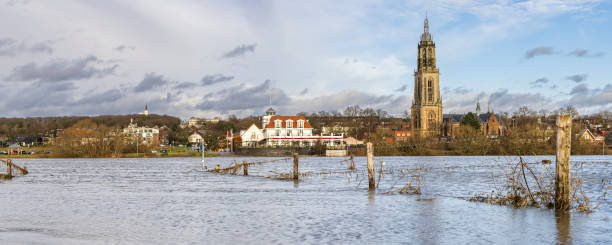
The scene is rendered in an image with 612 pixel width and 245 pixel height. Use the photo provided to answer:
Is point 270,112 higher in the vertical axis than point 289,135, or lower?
higher

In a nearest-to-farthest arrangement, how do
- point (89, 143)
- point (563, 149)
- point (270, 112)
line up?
point (563, 149), point (89, 143), point (270, 112)

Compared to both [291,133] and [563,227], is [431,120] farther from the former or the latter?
[563,227]

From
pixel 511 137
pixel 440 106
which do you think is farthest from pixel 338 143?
pixel 440 106

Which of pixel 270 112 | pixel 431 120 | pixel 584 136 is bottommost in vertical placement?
pixel 584 136

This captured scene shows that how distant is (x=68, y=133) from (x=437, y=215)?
107 meters

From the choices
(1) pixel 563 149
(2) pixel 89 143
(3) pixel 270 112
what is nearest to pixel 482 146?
(3) pixel 270 112

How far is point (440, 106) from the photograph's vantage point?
199250mm

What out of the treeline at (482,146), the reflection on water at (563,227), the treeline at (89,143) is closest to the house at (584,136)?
the treeline at (482,146)

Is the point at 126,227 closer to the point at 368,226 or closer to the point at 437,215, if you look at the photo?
the point at 368,226

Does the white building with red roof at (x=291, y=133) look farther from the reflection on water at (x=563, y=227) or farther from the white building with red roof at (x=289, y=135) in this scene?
the reflection on water at (x=563, y=227)

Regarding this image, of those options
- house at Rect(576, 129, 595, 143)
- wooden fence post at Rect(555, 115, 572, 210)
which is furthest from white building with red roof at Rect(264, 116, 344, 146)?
wooden fence post at Rect(555, 115, 572, 210)

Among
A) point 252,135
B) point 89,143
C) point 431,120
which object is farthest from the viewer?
point 431,120

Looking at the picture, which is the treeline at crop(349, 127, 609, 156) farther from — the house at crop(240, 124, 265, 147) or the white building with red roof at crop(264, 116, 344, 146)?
the house at crop(240, 124, 265, 147)

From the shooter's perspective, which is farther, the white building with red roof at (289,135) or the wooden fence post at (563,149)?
the white building with red roof at (289,135)
